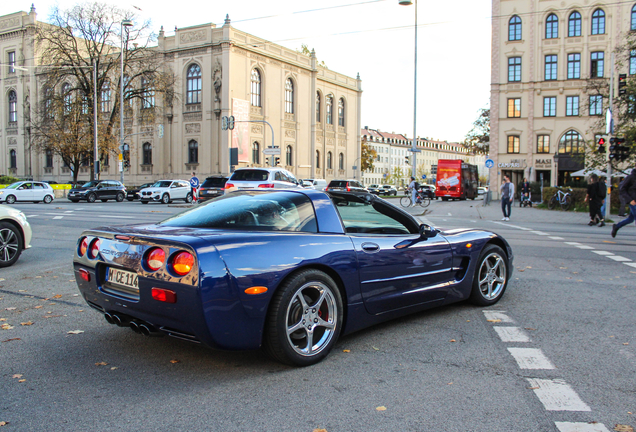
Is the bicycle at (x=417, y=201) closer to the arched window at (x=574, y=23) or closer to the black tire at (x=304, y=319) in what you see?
the arched window at (x=574, y=23)

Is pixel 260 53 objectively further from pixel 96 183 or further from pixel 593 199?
pixel 593 199

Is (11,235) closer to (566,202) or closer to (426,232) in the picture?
(426,232)

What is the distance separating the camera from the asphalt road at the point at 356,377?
301cm

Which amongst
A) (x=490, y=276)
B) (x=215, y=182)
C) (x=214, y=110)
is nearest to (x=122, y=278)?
(x=490, y=276)

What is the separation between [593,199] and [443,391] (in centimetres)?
1679

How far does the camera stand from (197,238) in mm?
3504

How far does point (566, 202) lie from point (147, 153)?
4031 cm

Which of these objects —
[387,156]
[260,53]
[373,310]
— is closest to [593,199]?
[373,310]

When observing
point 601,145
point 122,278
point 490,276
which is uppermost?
point 601,145

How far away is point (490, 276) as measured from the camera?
19.3 feet

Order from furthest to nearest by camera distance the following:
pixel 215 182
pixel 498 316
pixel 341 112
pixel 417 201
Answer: pixel 341 112
pixel 417 201
pixel 215 182
pixel 498 316

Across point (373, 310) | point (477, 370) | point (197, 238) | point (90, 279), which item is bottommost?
point (477, 370)

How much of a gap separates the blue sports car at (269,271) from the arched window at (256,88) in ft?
161

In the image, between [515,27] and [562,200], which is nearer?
[562,200]
